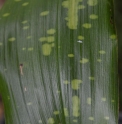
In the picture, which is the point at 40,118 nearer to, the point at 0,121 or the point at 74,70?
the point at 74,70

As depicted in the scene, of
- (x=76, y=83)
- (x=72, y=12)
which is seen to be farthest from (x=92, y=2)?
(x=76, y=83)

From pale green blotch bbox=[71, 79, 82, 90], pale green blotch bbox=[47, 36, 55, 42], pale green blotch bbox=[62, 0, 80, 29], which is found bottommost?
pale green blotch bbox=[71, 79, 82, 90]

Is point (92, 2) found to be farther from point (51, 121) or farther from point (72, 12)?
point (51, 121)

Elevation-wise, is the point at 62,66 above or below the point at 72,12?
below

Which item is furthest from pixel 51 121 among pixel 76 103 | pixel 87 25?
pixel 87 25

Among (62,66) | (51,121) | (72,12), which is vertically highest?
(72,12)

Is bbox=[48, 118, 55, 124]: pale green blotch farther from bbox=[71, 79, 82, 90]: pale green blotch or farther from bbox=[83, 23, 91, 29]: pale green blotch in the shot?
bbox=[83, 23, 91, 29]: pale green blotch

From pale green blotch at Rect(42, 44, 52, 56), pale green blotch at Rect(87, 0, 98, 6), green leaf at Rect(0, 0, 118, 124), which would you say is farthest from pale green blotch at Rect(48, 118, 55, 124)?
pale green blotch at Rect(87, 0, 98, 6)

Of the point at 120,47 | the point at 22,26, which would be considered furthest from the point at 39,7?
the point at 120,47

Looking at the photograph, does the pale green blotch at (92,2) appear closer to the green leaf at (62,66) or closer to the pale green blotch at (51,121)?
the green leaf at (62,66)
